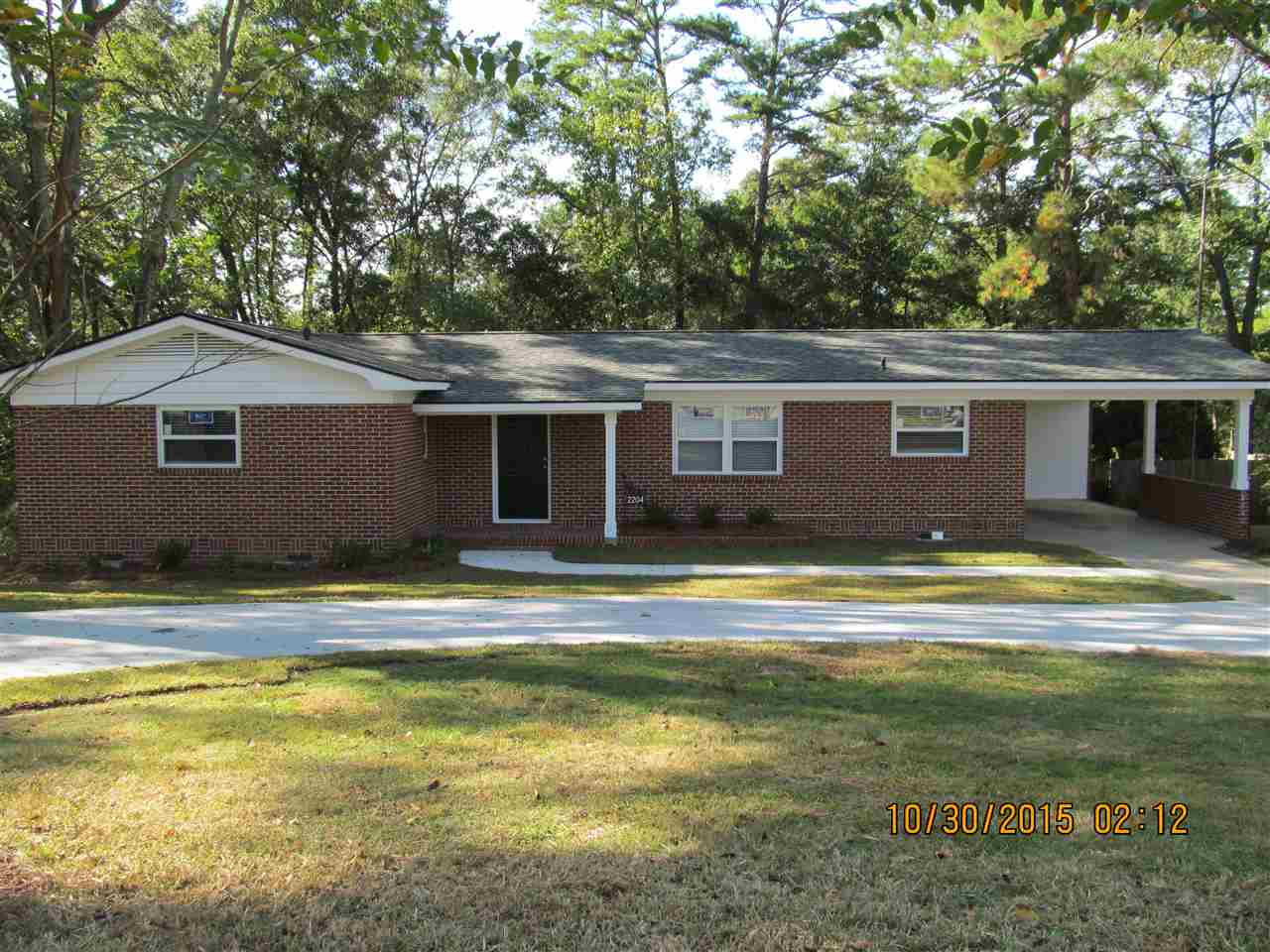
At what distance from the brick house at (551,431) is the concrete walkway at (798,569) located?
1881 millimetres

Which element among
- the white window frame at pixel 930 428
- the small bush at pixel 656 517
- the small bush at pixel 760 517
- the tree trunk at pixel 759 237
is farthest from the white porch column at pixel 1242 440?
the tree trunk at pixel 759 237

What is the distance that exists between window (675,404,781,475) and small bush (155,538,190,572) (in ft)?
25.0

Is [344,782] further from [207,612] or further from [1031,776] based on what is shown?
[207,612]

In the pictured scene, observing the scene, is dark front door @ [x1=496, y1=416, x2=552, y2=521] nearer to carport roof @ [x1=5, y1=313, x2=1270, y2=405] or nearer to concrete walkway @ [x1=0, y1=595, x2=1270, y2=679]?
carport roof @ [x1=5, y1=313, x2=1270, y2=405]

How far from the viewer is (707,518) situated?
16.9 metres

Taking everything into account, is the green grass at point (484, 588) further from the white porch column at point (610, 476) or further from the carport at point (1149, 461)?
the carport at point (1149, 461)

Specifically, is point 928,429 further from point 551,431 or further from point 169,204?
point 169,204

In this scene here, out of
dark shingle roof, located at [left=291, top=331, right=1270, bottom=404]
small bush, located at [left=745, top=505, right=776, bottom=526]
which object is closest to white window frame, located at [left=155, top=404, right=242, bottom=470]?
dark shingle roof, located at [left=291, top=331, right=1270, bottom=404]

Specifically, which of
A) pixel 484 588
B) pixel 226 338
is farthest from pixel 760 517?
pixel 226 338

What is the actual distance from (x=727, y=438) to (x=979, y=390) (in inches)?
159

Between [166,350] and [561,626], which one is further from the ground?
[166,350]

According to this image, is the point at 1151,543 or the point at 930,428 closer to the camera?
the point at 1151,543

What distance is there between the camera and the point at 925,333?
2047 cm

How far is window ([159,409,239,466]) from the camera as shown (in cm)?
1499
